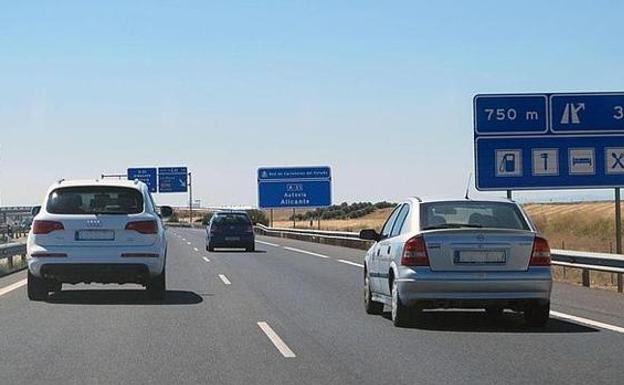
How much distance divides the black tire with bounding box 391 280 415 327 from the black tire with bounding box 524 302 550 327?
149 cm

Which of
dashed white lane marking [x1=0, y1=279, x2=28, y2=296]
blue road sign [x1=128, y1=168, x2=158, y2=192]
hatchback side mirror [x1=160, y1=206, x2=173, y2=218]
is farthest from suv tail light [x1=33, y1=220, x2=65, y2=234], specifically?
blue road sign [x1=128, y1=168, x2=158, y2=192]

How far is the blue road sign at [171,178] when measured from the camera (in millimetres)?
75625

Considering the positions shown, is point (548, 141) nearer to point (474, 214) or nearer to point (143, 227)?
point (143, 227)

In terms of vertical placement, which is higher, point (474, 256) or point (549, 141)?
point (549, 141)

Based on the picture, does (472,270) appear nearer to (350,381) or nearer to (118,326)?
(350,381)

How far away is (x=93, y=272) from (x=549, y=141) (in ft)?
47.5

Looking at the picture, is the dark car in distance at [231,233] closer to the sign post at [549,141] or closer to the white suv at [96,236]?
the sign post at [549,141]

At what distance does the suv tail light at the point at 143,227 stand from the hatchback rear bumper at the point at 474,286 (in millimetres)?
5497

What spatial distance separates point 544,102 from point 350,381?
18.6m

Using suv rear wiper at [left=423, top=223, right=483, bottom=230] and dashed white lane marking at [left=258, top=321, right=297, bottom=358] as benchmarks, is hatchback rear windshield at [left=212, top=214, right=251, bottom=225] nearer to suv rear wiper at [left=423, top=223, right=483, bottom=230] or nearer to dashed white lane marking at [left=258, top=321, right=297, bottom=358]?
dashed white lane marking at [left=258, top=321, right=297, bottom=358]

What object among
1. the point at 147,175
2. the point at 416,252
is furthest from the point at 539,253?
the point at 147,175

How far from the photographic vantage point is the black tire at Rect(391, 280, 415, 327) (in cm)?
1231

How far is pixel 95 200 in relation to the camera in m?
16.2

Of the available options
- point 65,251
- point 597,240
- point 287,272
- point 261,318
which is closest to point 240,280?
point 287,272
